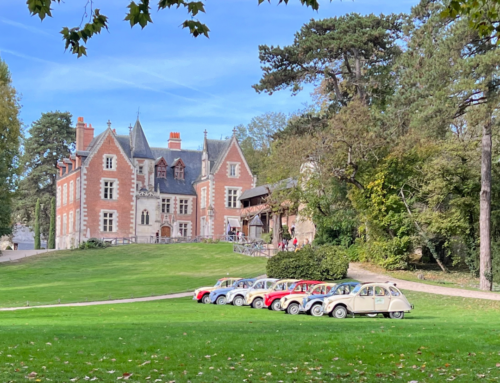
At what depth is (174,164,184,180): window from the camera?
72875 mm

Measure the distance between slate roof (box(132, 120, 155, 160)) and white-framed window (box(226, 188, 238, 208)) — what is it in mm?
9042

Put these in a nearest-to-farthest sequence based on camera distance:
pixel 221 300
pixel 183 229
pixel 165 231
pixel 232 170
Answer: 1. pixel 221 300
2. pixel 165 231
3. pixel 232 170
4. pixel 183 229

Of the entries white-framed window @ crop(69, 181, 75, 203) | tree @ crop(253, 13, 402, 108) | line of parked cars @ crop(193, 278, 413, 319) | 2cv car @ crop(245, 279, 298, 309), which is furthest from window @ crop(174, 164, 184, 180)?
2cv car @ crop(245, 279, 298, 309)

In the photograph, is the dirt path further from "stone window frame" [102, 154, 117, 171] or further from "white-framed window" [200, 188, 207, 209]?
"stone window frame" [102, 154, 117, 171]

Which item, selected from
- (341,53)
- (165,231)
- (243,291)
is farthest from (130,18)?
(165,231)

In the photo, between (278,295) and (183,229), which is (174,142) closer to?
(183,229)

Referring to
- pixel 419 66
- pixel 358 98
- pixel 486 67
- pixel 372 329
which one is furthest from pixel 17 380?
pixel 358 98

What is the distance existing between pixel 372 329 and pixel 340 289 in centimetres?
629

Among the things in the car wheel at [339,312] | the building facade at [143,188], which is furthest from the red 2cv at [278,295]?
the building facade at [143,188]

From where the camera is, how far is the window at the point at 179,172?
2869 inches

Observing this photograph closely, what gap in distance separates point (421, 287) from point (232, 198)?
4006 cm

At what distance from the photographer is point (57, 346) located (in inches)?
486

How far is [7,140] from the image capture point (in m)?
51.2

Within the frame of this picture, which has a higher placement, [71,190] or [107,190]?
[71,190]
